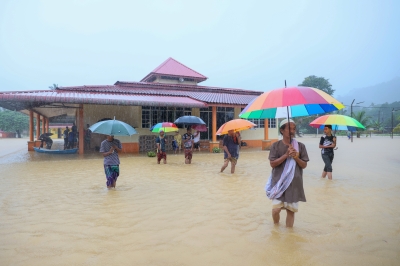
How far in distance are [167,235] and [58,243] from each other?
1.36 metres

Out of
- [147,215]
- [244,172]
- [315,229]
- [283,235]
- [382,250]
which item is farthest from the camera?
[244,172]

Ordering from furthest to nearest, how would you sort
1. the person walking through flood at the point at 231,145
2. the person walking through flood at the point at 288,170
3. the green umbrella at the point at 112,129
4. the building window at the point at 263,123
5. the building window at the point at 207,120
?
the building window at the point at 263,123 → the building window at the point at 207,120 → the person walking through flood at the point at 231,145 → the green umbrella at the point at 112,129 → the person walking through flood at the point at 288,170

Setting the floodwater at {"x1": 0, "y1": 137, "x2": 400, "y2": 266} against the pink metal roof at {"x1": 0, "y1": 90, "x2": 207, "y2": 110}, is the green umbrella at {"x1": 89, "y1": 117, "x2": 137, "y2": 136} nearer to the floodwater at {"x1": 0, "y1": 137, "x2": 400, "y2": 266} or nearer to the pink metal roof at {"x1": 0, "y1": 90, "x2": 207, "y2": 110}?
the floodwater at {"x1": 0, "y1": 137, "x2": 400, "y2": 266}

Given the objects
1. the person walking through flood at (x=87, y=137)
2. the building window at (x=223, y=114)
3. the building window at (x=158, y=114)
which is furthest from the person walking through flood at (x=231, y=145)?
the person walking through flood at (x=87, y=137)

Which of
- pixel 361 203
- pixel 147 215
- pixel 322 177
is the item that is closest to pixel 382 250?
pixel 361 203

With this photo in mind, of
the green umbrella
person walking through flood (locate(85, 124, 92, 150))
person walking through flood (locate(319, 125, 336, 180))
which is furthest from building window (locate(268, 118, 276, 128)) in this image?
the green umbrella

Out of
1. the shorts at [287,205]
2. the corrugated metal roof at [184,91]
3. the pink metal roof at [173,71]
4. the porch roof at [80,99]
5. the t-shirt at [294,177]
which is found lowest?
the shorts at [287,205]

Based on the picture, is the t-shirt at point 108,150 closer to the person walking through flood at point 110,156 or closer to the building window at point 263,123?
the person walking through flood at point 110,156

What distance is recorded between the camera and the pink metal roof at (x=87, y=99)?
11.0 m

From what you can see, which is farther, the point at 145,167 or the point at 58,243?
the point at 145,167

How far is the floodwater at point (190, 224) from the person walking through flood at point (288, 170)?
0.51 metres

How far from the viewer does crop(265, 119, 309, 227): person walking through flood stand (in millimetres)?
3521

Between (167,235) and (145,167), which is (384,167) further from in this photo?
(167,235)

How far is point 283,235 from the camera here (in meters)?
3.64
